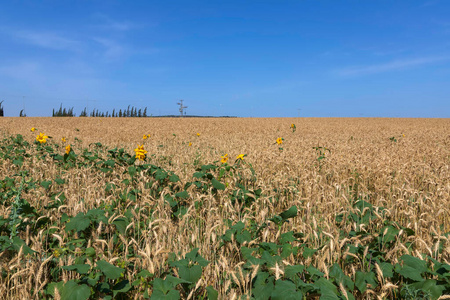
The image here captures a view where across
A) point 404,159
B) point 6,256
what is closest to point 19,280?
point 6,256

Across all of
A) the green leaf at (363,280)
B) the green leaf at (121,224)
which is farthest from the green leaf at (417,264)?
the green leaf at (121,224)

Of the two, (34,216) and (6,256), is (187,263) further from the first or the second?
(34,216)

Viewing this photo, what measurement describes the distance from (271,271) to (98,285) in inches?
46.5

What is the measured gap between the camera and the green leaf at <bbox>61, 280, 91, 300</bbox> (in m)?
1.59

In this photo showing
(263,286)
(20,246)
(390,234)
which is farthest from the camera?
(390,234)

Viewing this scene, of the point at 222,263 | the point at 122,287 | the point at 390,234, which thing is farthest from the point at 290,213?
the point at 122,287

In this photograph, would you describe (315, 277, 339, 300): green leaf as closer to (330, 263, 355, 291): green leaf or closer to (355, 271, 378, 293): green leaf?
(330, 263, 355, 291): green leaf

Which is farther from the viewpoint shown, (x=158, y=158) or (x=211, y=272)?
(x=158, y=158)

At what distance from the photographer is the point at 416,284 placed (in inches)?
72.2

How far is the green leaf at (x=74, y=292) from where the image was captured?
1595 millimetres

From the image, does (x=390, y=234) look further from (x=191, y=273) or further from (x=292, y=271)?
(x=191, y=273)

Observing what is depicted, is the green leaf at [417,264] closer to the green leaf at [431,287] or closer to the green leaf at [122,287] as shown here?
the green leaf at [431,287]

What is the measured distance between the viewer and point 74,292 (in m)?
1.62

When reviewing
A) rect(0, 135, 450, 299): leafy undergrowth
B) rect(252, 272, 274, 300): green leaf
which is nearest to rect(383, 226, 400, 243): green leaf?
rect(0, 135, 450, 299): leafy undergrowth
